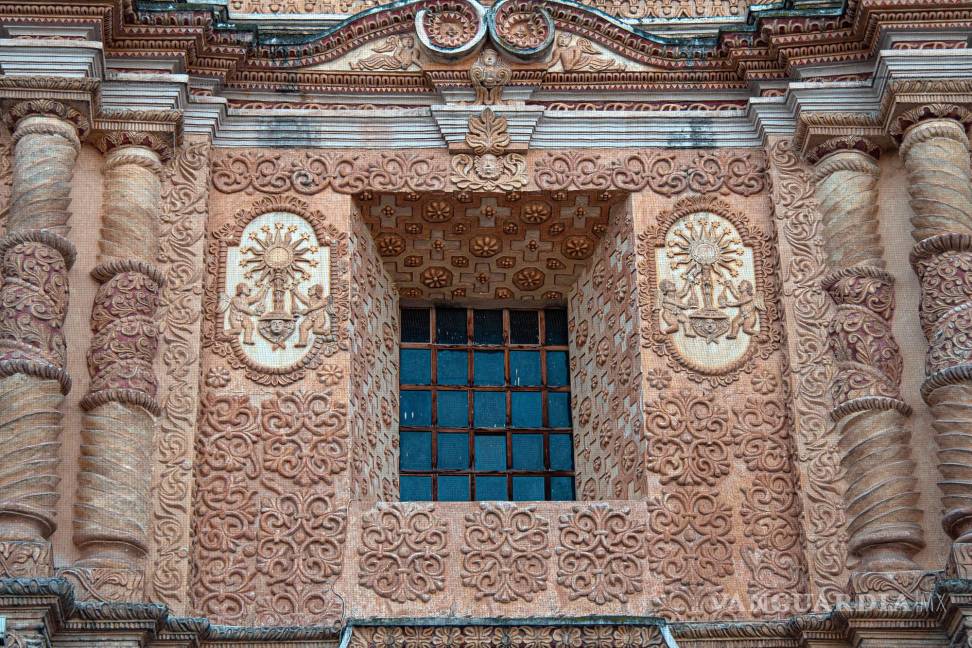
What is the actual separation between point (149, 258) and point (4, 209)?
1.02m

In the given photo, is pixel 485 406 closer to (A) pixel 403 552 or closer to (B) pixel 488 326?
(B) pixel 488 326

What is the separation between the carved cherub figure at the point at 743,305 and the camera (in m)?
12.6

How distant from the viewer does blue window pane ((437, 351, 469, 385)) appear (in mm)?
13352

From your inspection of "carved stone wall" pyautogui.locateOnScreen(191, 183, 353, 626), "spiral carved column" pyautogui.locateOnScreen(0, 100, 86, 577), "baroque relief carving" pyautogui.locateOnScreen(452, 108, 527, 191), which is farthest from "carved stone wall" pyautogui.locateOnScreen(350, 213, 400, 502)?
"spiral carved column" pyautogui.locateOnScreen(0, 100, 86, 577)

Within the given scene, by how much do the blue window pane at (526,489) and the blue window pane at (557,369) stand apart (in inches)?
31.3

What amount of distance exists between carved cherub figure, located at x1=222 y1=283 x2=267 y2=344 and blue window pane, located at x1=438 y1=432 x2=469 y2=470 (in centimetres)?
161

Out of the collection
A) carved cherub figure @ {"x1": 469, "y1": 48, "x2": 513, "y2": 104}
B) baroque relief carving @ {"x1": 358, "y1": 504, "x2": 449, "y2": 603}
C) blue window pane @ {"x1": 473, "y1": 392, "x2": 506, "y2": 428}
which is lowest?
baroque relief carving @ {"x1": 358, "y1": 504, "x2": 449, "y2": 603}

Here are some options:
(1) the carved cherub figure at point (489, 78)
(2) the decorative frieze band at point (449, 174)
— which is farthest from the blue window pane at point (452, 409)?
(1) the carved cherub figure at point (489, 78)

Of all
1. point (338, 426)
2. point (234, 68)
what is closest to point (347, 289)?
point (338, 426)

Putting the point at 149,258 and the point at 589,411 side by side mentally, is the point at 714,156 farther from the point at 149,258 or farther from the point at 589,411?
the point at 149,258

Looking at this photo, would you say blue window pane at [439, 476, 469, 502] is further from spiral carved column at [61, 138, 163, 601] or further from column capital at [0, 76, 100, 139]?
column capital at [0, 76, 100, 139]

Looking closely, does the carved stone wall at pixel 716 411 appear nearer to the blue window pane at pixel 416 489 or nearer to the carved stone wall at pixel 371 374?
the blue window pane at pixel 416 489

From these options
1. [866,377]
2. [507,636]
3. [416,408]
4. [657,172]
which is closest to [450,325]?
[416,408]

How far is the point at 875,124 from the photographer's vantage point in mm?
12945
